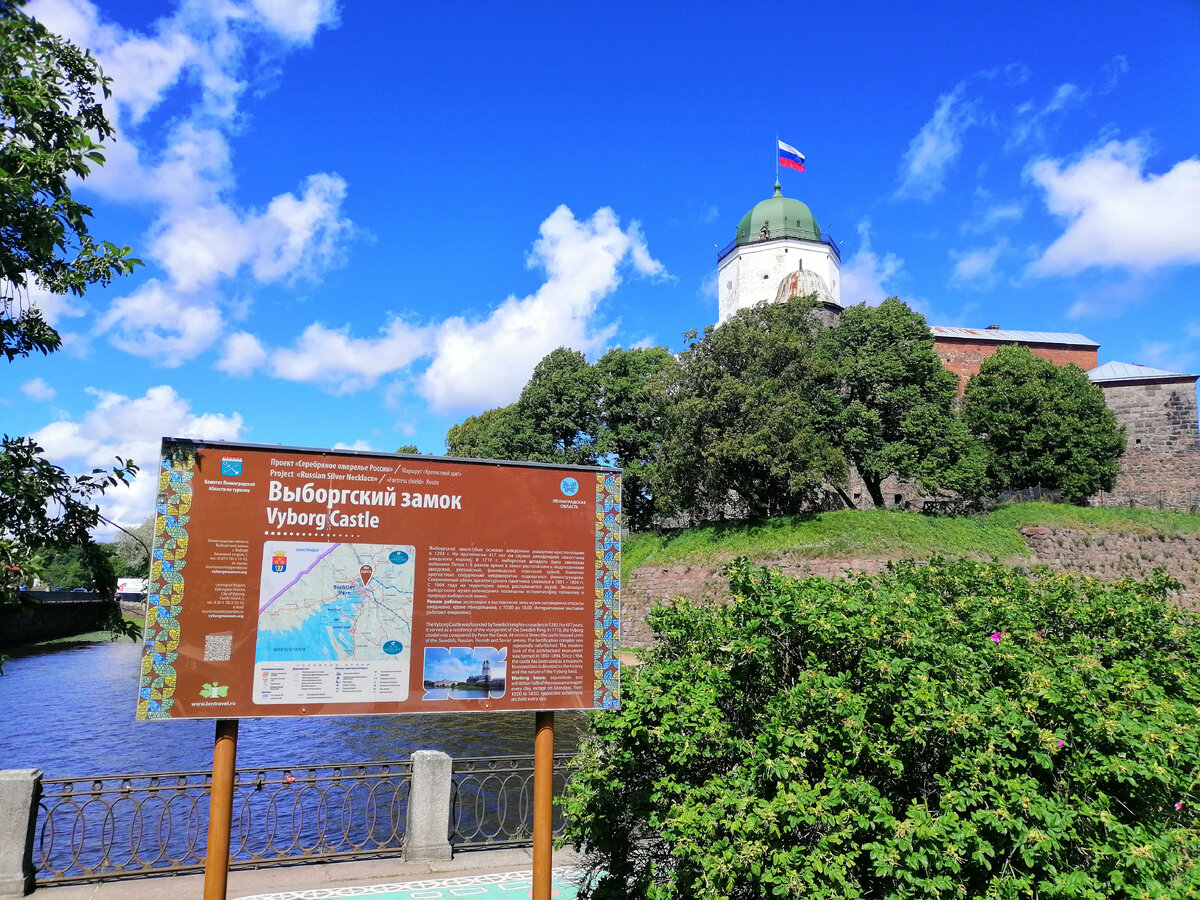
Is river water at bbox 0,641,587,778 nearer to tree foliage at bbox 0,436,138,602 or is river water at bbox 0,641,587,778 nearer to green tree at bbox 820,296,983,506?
tree foliage at bbox 0,436,138,602

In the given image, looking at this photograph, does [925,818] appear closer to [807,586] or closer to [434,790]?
[807,586]

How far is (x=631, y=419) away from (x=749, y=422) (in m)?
12.2

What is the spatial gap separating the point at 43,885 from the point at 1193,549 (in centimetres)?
3413

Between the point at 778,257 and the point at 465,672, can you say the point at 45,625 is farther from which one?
the point at 465,672

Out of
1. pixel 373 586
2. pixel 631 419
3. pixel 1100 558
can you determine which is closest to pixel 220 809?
pixel 373 586

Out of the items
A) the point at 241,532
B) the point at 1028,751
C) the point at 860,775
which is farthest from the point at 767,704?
the point at 241,532

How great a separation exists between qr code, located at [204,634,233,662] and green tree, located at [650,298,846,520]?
25.9 m

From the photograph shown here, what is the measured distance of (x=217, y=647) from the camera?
4242mm

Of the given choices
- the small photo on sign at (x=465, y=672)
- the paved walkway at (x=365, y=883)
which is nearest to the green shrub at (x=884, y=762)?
the small photo on sign at (x=465, y=672)

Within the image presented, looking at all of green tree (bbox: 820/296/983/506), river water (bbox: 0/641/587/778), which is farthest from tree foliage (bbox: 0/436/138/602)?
green tree (bbox: 820/296/983/506)

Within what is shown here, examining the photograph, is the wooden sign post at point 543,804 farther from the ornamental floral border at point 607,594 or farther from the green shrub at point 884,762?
the green shrub at point 884,762

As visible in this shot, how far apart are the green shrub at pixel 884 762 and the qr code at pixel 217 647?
2513mm

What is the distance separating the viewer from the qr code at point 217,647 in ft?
13.9

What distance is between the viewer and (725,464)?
30.9 metres
